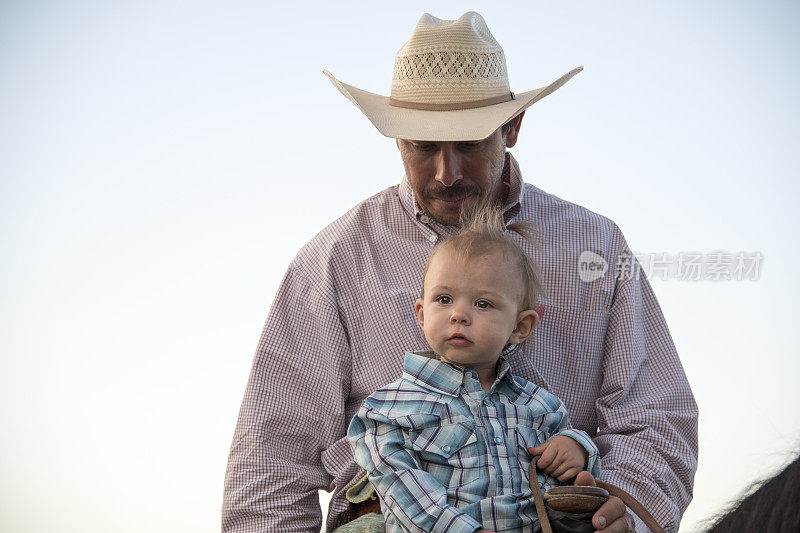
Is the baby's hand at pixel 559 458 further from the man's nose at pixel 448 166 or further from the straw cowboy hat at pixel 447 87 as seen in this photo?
the straw cowboy hat at pixel 447 87

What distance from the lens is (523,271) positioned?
2.24 meters

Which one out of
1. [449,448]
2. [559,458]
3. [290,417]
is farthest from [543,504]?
[290,417]

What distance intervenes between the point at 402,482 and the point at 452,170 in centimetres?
96

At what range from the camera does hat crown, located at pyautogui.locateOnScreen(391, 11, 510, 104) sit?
262 centimetres

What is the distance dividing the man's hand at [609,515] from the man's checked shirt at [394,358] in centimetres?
41

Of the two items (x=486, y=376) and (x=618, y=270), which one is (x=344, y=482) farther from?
(x=618, y=270)

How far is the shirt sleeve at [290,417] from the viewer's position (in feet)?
8.36

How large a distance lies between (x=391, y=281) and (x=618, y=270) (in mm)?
725

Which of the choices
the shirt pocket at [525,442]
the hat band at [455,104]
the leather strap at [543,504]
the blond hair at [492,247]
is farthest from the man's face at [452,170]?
the leather strap at [543,504]

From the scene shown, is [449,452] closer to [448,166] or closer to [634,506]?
[634,506]

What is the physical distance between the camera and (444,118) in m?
2.56

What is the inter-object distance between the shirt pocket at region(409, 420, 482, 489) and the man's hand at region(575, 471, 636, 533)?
260 mm

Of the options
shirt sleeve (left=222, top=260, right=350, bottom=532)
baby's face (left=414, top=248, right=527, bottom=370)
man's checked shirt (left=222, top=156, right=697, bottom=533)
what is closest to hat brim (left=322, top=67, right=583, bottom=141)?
man's checked shirt (left=222, top=156, right=697, bottom=533)

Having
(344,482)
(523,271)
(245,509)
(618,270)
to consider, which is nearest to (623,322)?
Answer: (618,270)
